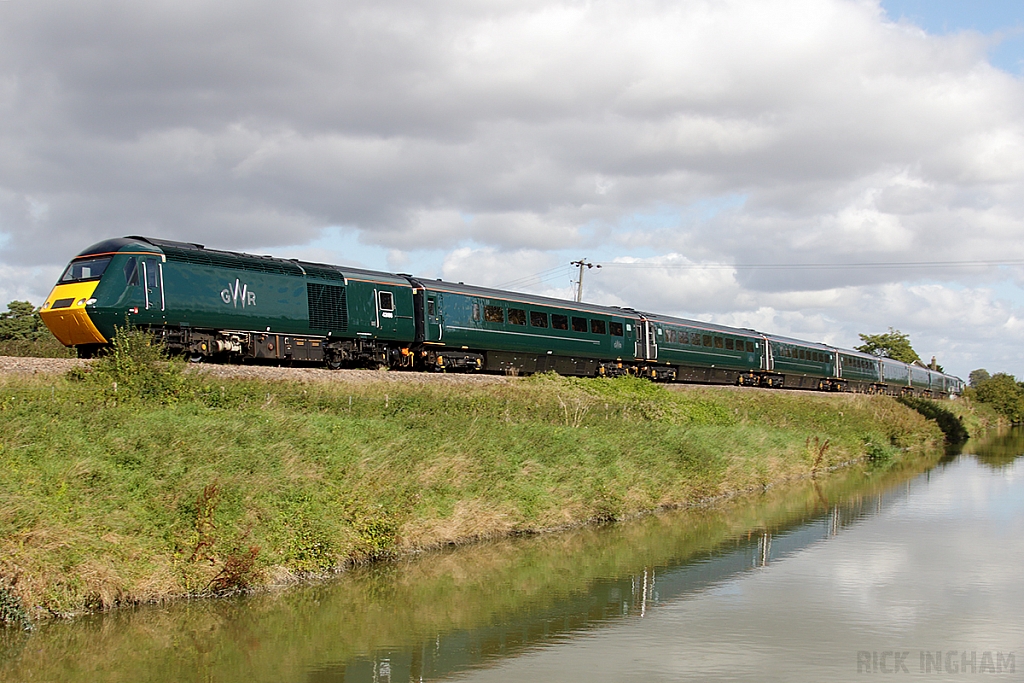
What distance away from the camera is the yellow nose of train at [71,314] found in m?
26.3

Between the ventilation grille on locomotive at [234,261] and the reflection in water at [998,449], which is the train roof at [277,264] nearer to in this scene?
the ventilation grille on locomotive at [234,261]

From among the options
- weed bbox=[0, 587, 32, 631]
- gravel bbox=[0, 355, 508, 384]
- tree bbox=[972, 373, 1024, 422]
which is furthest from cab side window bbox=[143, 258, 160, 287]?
tree bbox=[972, 373, 1024, 422]

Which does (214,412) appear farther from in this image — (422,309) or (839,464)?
(839,464)

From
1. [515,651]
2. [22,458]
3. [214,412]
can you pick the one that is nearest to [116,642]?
[22,458]

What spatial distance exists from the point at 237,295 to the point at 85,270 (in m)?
4.21

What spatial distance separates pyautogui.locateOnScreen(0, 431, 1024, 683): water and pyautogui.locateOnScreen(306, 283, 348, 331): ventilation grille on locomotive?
13.2m

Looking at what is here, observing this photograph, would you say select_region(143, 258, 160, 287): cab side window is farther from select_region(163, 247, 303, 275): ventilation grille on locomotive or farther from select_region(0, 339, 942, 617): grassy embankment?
select_region(0, 339, 942, 617): grassy embankment

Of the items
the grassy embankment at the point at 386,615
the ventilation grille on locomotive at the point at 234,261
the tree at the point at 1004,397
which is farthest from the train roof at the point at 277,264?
the tree at the point at 1004,397

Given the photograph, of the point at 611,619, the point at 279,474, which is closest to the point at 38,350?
the point at 279,474

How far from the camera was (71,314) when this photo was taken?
26.6 metres

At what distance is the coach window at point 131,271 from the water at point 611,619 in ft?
42.1

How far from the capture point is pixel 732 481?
96.8 ft

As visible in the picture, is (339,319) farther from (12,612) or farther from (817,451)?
(12,612)

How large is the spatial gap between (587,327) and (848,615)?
29.8 metres
